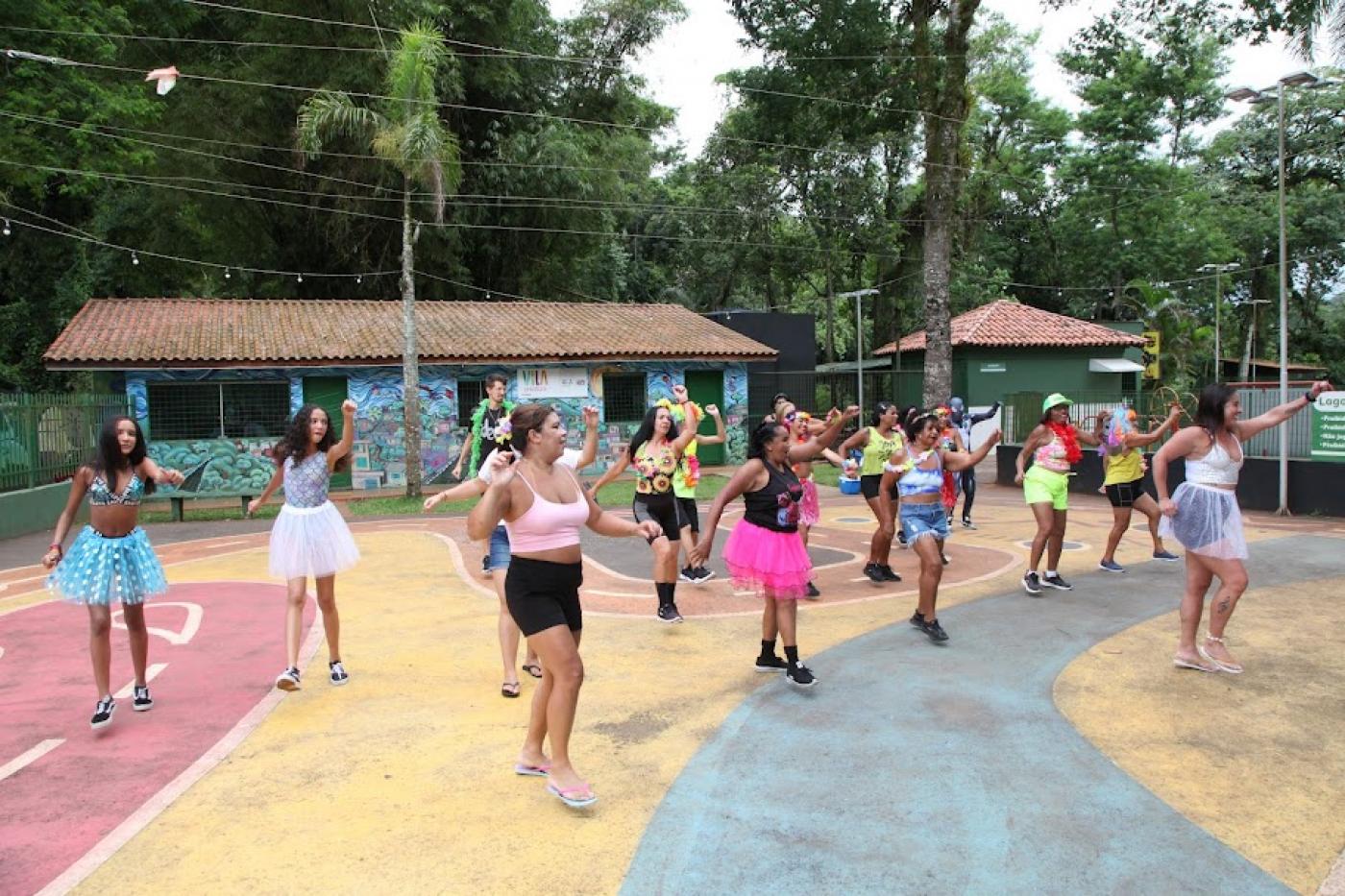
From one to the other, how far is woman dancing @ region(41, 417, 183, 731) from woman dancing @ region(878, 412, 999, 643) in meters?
5.05

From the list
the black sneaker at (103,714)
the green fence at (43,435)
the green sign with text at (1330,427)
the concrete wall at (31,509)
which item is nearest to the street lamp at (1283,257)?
the green sign with text at (1330,427)

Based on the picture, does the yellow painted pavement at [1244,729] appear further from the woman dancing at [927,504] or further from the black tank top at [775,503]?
the black tank top at [775,503]

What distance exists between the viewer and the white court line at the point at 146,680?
6230 mm

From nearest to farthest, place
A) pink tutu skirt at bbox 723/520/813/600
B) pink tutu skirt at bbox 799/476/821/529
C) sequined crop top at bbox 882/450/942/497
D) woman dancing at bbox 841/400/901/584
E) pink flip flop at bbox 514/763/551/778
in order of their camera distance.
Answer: pink flip flop at bbox 514/763/551/778, pink tutu skirt at bbox 723/520/813/600, sequined crop top at bbox 882/450/942/497, pink tutu skirt at bbox 799/476/821/529, woman dancing at bbox 841/400/901/584

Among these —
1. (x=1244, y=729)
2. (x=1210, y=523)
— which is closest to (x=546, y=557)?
(x=1244, y=729)

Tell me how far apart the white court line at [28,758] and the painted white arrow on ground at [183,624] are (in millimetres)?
1884

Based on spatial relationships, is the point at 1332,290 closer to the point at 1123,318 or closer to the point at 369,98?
the point at 1123,318

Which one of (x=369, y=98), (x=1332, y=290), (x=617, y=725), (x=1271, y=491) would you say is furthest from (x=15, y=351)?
(x=1332, y=290)

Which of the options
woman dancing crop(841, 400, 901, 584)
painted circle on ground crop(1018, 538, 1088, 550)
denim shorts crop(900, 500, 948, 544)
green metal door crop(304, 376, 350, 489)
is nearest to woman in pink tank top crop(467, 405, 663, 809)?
denim shorts crop(900, 500, 948, 544)

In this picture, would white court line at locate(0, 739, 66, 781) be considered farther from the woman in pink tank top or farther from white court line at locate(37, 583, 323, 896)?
the woman in pink tank top

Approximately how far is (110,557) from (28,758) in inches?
45.7

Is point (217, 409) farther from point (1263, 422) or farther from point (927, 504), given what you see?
point (1263, 422)

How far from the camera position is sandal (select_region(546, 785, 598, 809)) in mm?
4258

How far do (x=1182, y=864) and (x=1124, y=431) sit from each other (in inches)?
273
